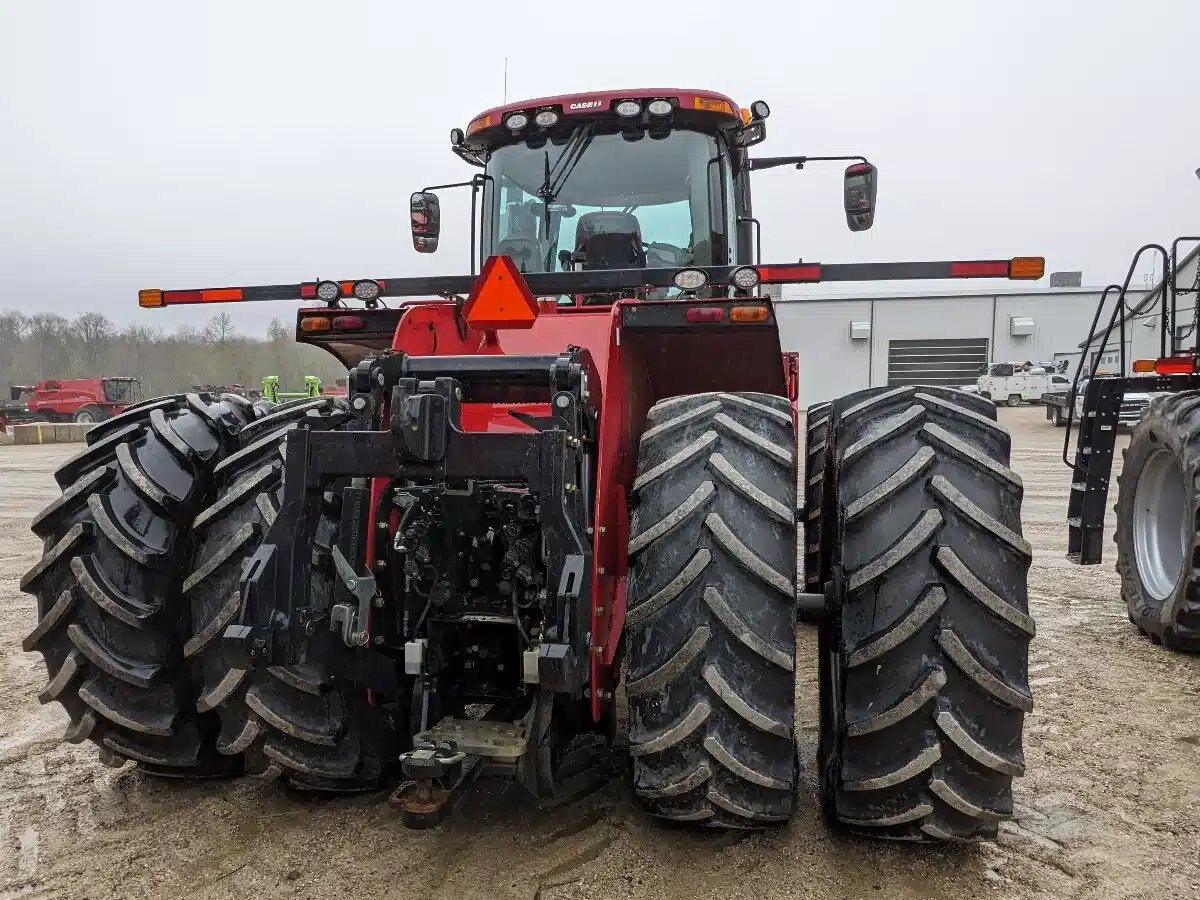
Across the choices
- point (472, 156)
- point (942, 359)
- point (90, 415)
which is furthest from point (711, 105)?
point (942, 359)

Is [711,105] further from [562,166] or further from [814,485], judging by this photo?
[814,485]

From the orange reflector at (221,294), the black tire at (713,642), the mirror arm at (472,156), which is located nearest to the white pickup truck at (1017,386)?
the mirror arm at (472,156)

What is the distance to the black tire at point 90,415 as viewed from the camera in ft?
111

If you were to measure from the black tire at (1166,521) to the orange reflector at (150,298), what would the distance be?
5580 millimetres

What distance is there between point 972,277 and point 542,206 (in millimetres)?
2096

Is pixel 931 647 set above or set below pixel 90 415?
above

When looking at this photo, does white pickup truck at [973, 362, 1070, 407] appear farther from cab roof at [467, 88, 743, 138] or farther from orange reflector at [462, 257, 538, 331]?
orange reflector at [462, 257, 538, 331]

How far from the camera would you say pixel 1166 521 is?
19.4 feet

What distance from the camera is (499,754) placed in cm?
260

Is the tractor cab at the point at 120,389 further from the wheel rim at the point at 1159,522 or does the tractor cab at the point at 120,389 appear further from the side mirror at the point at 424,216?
the wheel rim at the point at 1159,522

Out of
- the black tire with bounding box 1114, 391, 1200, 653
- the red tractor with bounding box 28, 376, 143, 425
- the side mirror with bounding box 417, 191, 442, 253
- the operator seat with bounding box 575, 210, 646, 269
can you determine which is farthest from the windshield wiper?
the red tractor with bounding box 28, 376, 143, 425

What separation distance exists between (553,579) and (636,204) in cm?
265

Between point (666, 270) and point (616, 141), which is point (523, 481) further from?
point (616, 141)

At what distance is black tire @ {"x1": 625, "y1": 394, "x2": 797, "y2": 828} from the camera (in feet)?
8.13
